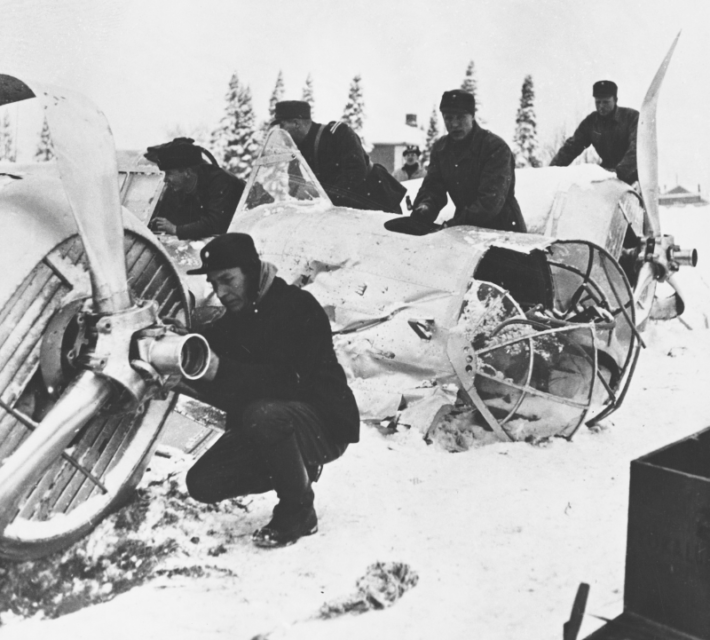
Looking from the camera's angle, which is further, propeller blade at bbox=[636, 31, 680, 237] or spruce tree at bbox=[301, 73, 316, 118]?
propeller blade at bbox=[636, 31, 680, 237]

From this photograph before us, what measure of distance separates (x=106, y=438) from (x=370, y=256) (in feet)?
6.12

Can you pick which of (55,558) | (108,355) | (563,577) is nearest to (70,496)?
(55,558)

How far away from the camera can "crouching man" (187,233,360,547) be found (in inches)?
109

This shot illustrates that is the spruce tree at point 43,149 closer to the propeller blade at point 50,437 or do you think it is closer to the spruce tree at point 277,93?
the propeller blade at point 50,437

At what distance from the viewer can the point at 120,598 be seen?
2396 mm

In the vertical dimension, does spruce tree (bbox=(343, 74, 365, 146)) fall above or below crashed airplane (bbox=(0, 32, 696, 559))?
above

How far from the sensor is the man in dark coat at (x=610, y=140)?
5.29 metres

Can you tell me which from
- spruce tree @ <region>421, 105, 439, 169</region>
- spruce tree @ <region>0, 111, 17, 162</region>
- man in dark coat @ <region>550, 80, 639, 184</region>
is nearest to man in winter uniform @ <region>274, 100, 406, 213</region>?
spruce tree @ <region>421, 105, 439, 169</region>

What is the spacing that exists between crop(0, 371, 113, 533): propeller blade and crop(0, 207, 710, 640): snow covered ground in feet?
1.35

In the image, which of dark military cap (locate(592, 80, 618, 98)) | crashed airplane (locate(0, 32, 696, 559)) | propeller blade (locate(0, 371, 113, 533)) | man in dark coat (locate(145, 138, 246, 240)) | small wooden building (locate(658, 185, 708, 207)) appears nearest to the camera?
propeller blade (locate(0, 371, 113, 533))

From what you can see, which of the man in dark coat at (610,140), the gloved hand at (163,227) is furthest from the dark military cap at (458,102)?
the gloved hand at (163,227)

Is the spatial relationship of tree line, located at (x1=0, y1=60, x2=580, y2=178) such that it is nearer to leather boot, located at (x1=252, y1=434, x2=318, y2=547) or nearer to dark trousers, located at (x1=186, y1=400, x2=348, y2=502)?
dark trousers, located at (x1=186, y1=400, x2=348, y2=502)

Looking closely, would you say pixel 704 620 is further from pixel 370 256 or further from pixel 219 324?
pixel 370 256

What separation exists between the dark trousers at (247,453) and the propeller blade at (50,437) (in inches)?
24.0
